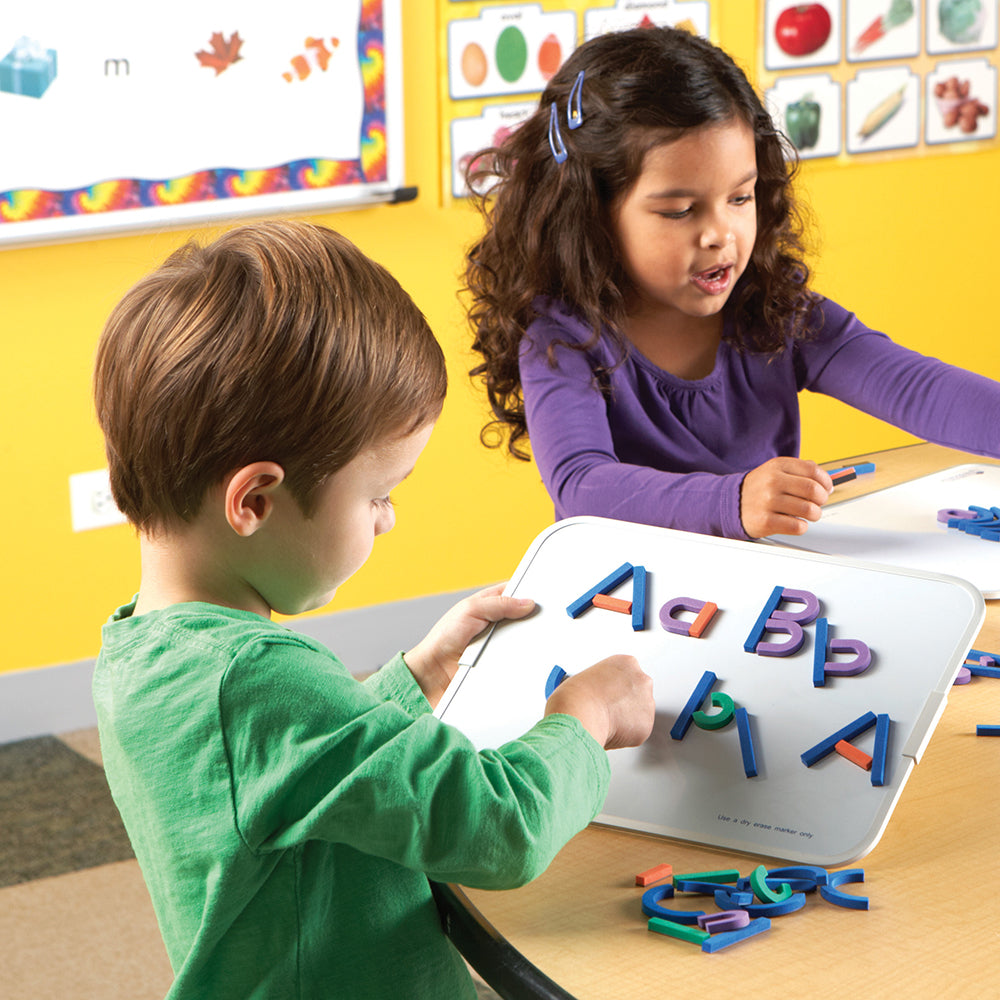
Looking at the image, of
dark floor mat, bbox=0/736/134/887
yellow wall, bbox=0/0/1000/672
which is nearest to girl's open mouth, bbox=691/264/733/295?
yellow wall, bbox=0/0/1000/672

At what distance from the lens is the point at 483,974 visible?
665mm

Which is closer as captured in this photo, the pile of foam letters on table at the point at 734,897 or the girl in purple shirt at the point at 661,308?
the pile of foam letters on table at the point at 734,897

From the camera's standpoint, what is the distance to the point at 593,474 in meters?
1.27

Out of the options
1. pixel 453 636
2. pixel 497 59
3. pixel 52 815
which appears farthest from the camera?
pixel 497 59

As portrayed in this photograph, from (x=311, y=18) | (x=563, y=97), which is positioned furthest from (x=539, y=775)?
(x=311, y=18)

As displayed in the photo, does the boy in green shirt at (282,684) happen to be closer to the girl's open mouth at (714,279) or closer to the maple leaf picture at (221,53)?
the girl's open mouth at (714,279)

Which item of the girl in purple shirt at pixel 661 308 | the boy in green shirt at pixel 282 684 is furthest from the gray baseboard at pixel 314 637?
the boy in green shirt at pixel 282 684

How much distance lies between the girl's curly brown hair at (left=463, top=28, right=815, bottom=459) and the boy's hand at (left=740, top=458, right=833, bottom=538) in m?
0.33

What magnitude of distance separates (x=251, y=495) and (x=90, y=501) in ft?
6.26

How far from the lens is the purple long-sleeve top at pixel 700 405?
130 cm

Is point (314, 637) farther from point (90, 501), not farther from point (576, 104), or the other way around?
point (576, 104)

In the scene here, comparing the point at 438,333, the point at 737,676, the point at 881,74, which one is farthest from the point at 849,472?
the point at 881,74

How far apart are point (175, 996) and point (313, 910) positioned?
0.28ft

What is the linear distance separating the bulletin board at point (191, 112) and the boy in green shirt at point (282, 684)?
5.70 ft
